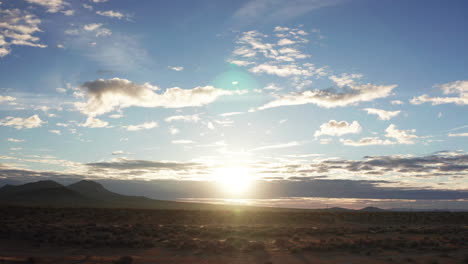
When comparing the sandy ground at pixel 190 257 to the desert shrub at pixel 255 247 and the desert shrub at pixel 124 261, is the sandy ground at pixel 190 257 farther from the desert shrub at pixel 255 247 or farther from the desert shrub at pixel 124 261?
the desert shrub at pixel 255 247

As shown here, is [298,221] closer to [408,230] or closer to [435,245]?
[408,230]

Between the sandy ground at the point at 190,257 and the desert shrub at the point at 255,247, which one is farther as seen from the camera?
the desert shrub at the point at 255,247

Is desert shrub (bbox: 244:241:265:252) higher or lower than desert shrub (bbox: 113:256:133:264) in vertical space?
lower

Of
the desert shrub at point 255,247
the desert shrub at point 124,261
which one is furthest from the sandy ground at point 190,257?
the desert shrub at point 255,247

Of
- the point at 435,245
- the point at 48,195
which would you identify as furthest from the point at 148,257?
the point at 48,195

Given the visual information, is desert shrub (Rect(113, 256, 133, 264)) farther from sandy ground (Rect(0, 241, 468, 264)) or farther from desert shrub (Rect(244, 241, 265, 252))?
desert shrub (Rect(244, 241, 265, 252))

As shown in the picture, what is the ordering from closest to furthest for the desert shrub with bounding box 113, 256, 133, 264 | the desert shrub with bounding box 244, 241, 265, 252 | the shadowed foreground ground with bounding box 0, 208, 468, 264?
the desert shrub with bounding box 113, 256, 133, 264
the shadowed foreground ground with bounding box 0, 208, 468, 264
the desert shrub with bounding box 244, 241, 265, 252

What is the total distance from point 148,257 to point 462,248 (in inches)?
926

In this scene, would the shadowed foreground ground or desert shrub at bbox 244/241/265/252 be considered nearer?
the shadowed foreground ground

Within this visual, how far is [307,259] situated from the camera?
21.7m

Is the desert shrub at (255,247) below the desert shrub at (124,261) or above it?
below

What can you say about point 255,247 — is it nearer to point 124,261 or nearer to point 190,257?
point 190,257

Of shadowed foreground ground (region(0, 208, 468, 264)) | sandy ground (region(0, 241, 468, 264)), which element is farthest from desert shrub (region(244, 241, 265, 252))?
sandy ground (region(0, 241, 468, 264))

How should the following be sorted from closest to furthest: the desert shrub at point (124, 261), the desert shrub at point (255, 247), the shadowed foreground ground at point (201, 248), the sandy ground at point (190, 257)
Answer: the desert shrub at point (124, 261) < the sandy ground at point (190, 257) < the shadowed foreground ground at point (201, 248) < the desert shrub at point (255, 247)
